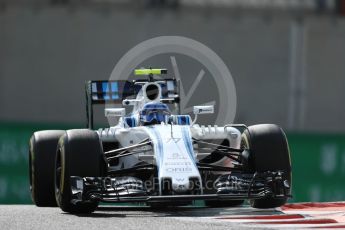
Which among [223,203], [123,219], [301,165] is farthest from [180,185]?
[301,165]

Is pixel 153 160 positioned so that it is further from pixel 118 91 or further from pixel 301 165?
pixel 301 165

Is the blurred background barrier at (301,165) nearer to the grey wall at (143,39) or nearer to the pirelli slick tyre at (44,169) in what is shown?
the pirelli slick tyre at (44,169)

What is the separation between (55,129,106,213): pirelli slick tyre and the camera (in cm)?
1306

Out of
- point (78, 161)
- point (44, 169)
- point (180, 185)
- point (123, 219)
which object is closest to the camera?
point (123, 219)

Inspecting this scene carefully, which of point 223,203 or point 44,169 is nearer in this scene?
point 44,169

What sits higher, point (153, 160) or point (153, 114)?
point (153, 114)

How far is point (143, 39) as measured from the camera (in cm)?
3731

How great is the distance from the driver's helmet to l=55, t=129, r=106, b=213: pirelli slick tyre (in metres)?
1.12

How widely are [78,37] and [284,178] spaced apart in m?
23.9

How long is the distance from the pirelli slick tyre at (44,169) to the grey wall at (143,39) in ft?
63.5

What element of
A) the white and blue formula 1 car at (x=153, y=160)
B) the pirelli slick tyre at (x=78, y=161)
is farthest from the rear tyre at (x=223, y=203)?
the pirelli slick tyre at (x=78, y=161)

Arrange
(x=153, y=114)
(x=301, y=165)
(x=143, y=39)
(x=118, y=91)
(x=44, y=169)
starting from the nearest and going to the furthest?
(x=153, y=114) < (x=44, y=169) < (x=118, y=91) < (x=301, y=165) < (x=143, y=39)

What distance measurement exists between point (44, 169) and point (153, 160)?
2019mm

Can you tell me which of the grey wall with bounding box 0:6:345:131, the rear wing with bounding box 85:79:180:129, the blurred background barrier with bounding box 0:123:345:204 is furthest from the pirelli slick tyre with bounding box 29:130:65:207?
the grey wall with bounding box 0:6:345:131
